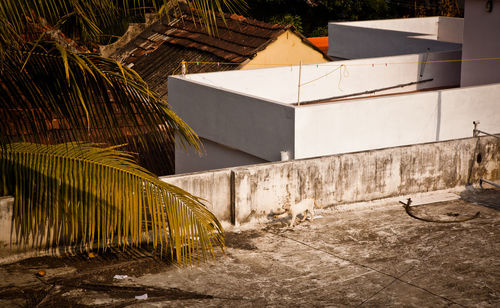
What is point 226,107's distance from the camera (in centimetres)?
1340

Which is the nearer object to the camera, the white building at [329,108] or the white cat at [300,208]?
the white cat at [300,208]

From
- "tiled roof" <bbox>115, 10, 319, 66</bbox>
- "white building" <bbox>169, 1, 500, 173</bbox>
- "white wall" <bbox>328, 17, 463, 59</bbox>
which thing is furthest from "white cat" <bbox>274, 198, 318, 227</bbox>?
"white wall" <bbox>328, 17, 463, 59</bbox>

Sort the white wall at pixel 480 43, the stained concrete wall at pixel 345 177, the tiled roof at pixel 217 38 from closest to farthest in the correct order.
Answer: the stained concrete wall at pixel 345 177 → the white wall at pixel 480 43 → the tiled roof at pixel 217 38

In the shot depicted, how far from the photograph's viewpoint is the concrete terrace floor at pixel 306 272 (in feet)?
25.9

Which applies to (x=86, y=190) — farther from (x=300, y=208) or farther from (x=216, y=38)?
(x=216, y=38)

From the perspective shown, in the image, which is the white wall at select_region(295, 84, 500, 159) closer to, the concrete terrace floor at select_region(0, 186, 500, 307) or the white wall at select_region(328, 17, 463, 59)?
the concrete terrace floor at select_region(0, 186, 500, 307)

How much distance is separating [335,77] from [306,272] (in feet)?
26.5

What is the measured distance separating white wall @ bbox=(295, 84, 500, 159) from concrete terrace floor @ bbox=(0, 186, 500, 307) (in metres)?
1.89

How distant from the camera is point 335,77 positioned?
15984mm

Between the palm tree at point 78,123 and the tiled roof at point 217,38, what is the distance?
394 inches

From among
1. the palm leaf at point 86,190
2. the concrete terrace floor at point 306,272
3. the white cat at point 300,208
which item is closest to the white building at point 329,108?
the white cat at point 300,208

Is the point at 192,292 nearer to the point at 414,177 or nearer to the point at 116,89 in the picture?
the point at 116,89

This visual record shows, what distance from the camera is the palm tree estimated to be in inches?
211

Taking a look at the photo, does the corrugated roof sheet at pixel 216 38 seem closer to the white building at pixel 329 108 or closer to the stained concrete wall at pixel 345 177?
the white building at pixel 329 108
